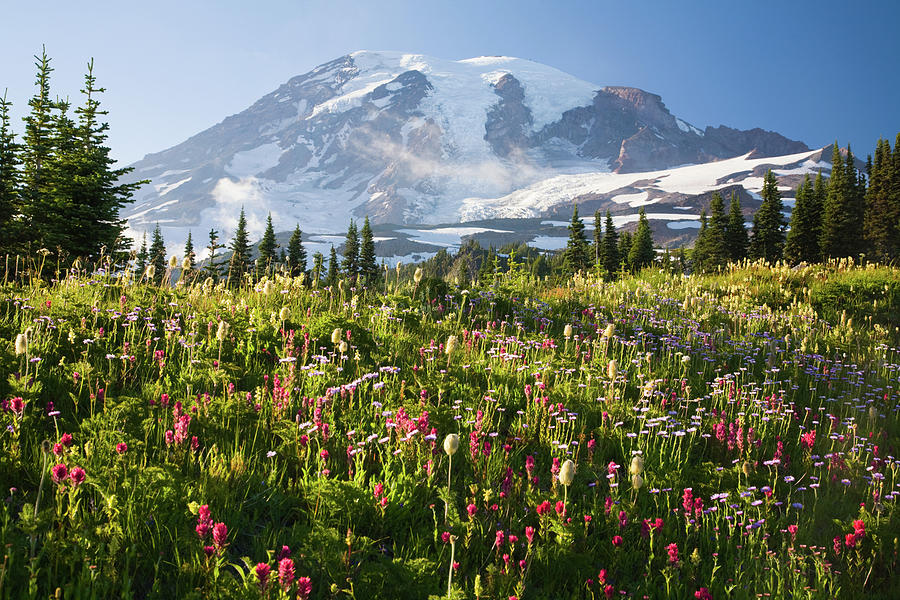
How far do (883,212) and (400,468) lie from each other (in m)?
74.9

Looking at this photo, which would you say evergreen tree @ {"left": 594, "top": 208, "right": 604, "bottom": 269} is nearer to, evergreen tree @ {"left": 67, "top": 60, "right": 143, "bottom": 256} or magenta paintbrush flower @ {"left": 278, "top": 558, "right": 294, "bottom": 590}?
evergreen tree @ {"left": 67, "top": 60, "right": 143, "bottom": 256}

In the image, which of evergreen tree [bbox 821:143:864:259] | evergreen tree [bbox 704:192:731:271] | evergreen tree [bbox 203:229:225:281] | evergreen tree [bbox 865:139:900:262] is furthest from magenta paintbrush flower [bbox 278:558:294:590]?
evergreen tree [bbox 865:139:900:262]

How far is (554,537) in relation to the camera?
9.57 ft

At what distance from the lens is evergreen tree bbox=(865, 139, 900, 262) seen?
56.9 meters

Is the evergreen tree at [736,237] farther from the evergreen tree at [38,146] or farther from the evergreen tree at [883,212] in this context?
the evergreen tree at [38,146]

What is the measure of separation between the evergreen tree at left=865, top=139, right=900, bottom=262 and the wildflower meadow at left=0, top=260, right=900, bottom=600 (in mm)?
67549

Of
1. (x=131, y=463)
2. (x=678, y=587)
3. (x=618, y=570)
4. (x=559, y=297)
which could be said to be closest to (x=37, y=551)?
(x=131, y=463)

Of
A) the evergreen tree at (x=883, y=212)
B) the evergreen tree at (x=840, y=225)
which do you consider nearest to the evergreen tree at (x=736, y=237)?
the evergreen tree at (x=840, y=225)

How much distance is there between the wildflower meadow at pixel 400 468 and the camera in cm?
240

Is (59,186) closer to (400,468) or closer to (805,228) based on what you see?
(400,468)

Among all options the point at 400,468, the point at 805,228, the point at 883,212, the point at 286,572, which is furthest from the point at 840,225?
the point at 286,572

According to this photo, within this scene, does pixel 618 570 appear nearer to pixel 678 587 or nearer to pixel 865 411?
pixel 678 587

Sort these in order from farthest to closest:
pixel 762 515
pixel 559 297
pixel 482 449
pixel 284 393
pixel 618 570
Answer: pixel 559 297 < pixel 284 393 < pixel 482 449 < pixel 762 515 < pixel 618 570

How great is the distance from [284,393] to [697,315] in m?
8.63
